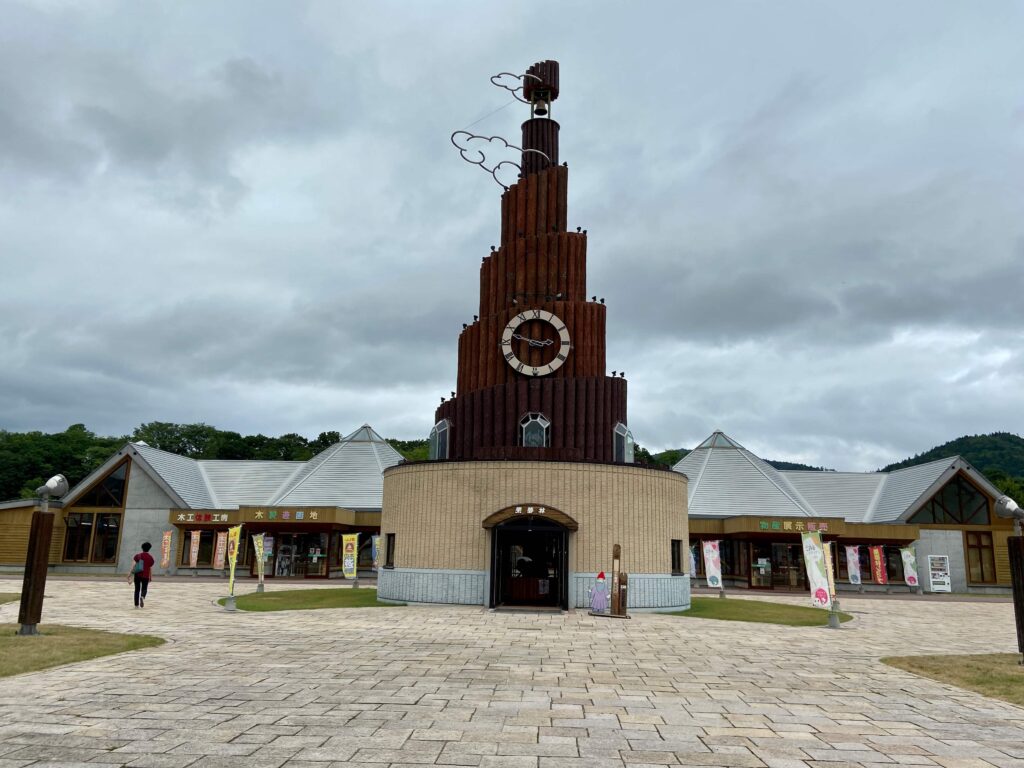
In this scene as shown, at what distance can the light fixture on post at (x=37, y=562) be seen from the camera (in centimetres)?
1592

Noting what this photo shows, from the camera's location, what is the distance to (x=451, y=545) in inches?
1035

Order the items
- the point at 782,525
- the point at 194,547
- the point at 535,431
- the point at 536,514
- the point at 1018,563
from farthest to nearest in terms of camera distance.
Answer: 1. the point at 194,547
2. the point at 782,525
3. the point at 535,431
4. the point at 536,514
5. the point at 1018,563

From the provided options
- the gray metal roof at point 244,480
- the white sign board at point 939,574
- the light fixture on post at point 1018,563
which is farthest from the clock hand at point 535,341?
the white sign board at point 939,574

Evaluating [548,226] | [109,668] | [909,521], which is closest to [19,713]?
[109,668]

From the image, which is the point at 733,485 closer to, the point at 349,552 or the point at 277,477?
the point at 349,552

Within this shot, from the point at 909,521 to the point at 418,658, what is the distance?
1581 inches

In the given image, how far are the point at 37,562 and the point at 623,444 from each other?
2128 cm

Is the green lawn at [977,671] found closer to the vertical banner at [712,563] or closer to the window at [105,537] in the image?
the vertical banner at [712,563]

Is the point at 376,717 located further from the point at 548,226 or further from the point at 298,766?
the point at 548,226

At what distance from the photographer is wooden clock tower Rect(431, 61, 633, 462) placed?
2994 cm

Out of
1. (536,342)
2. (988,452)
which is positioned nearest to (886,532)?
(536,342)

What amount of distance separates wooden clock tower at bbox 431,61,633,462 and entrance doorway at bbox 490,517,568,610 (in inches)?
108

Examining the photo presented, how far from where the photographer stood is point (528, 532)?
2755 centimetres

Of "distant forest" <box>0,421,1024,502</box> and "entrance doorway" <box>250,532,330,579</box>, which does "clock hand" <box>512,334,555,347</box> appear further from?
"distant forest" <box>0,421,1024,502</box>
